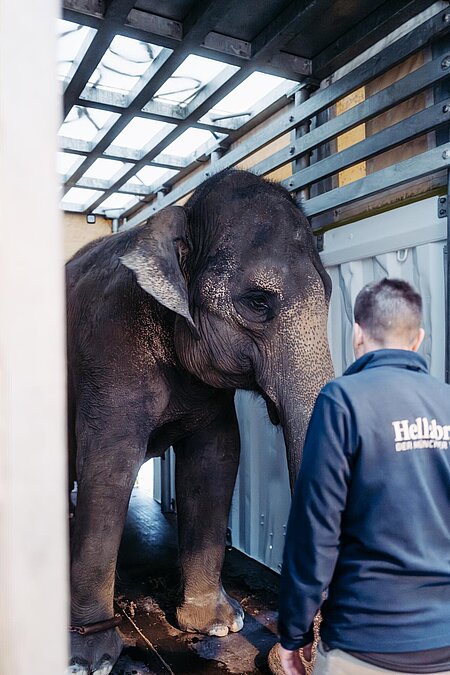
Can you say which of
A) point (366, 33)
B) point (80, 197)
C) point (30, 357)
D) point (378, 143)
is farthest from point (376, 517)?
point (80, 197)

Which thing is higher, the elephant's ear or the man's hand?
the elephant's ear

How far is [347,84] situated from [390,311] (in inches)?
74.0

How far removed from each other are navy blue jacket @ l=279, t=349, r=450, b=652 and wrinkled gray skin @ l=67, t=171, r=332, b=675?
0.83 meters

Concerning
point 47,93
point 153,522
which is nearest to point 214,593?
point 153,522

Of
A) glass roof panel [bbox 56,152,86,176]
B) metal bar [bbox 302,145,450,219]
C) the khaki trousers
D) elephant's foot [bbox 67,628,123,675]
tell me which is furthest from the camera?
glass roof panel [bbox 56,152,86,176]

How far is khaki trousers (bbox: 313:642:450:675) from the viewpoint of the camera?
1.52m

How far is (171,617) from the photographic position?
3.51m

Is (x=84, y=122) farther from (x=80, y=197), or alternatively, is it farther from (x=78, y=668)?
(x=78, y=668)

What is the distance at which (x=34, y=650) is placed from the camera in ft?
2.80

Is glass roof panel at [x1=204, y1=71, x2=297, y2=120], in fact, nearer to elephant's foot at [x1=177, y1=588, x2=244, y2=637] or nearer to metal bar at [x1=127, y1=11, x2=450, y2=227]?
metal bar at [x1=127, y1=11, x2=450, y2=227]

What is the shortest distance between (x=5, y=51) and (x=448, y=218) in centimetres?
204

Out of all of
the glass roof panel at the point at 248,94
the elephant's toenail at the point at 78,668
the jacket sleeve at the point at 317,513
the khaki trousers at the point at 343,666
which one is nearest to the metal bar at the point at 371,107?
the glass roof panel at the point at 248,94

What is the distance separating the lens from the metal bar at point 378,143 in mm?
2629

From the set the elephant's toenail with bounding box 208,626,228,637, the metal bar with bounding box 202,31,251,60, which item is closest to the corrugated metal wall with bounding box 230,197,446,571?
the elephant's toenail with bounding box 208,626,228,637
